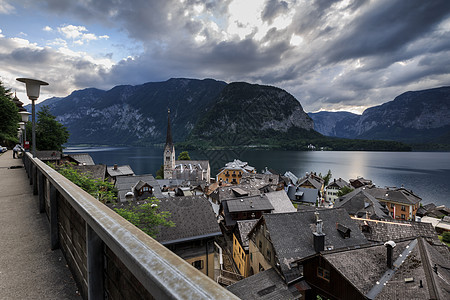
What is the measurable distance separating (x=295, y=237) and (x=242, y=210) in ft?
34.5

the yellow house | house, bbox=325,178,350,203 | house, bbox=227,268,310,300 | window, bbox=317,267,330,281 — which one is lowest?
house, bbox=325,178,350,203

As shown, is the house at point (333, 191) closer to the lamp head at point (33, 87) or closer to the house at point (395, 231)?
the house at point (395, 231)

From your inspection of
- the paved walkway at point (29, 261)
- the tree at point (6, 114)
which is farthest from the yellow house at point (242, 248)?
the tree at point (6, 114)

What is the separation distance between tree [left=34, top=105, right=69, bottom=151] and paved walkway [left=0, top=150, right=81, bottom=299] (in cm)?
3665

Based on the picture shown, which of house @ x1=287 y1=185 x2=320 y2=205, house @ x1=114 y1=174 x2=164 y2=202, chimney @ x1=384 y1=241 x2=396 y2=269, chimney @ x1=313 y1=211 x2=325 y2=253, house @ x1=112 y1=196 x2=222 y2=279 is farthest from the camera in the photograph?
house @ x1=287 y1=185 x2=320 y2=205

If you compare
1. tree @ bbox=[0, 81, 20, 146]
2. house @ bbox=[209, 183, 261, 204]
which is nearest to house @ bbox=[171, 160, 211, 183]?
house @ bbox=[209, 183, 261, 204]

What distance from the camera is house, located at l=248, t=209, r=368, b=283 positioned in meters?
14.2

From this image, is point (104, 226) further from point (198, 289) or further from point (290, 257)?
point (290, 257)

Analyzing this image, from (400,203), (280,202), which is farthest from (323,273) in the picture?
(400,203)

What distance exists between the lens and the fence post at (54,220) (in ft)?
13.3

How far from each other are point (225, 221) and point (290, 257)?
12989 mm

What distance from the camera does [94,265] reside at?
210 cm

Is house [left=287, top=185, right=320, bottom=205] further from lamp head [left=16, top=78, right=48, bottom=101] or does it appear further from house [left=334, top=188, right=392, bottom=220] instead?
lamp head [left=16, top=78, right=48, bottom=101]

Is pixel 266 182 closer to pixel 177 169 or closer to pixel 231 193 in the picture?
pixel 231 193
